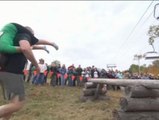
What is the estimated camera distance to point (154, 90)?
276 inches

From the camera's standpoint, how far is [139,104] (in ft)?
22.5

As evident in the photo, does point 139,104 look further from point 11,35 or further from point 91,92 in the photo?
point 91,92

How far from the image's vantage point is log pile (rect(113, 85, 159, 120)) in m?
6.80

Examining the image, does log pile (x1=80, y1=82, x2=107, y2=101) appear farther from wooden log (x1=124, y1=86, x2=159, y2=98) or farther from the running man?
the running man

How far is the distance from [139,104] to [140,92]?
23 centimetres

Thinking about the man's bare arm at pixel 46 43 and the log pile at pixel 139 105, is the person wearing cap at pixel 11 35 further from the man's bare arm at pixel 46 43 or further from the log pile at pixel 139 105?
the log pile at pixel 139 105

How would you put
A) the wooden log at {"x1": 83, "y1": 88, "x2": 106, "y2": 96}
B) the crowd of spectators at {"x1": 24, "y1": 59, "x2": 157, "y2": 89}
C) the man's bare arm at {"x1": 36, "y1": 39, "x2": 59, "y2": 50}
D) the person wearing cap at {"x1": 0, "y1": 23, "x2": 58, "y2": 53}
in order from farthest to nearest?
the crowd of spectators at {"x1": 24, "y1": 59, "x2": 157, "y2": 89} → the wooden log at {"x1": 83, "y1": 88, "x2": 106, "y2": 96} → the man's bare arm at {"x1": 36, "y1": 39, "x2": 59, "y2": 50} → the person wearing cap at {"x1": 0, "y1": 23, "x2": 58, "y2": 53}

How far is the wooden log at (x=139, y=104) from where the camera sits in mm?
6797

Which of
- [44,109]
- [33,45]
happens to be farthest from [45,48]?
[44,109]

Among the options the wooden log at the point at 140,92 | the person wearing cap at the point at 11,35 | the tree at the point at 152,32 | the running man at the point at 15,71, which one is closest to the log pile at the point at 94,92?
the wooden log at the point at 140,92

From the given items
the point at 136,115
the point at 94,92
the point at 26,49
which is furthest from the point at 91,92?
the point at 26,49

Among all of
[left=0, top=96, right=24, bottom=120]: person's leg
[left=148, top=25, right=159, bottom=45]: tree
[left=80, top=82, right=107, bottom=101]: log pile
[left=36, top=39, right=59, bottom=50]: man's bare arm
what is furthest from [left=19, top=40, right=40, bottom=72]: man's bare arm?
[left=148, top=25, right=159, bottom=45]: tree

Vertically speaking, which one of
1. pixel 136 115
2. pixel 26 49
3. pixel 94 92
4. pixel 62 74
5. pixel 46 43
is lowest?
pixel 136 115

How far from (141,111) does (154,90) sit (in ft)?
1.55
